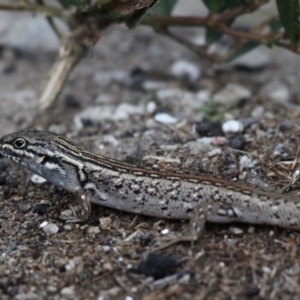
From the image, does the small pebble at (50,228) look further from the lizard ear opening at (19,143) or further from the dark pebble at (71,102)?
the dark pebble at (71,102)

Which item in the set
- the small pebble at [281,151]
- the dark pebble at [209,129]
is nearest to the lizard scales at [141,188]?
the small pebble at [281,151]

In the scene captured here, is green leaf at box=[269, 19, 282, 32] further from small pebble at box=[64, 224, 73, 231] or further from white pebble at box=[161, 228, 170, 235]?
small pebble at box=[64, 224, 73, 231]

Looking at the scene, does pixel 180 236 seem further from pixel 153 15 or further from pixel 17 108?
pixel 17 108

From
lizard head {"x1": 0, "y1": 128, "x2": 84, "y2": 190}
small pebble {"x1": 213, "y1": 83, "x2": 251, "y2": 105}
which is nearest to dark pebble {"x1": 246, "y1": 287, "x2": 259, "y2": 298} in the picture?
lizard head {"x1": 0, "y1": 128, "x2": 84, "y2": 190}

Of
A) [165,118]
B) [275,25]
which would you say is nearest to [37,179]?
[165,118]

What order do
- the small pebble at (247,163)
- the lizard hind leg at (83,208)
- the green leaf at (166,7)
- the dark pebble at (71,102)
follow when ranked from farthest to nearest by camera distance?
the dark pebble at (71,102) → the green leaf at (166,7) → the small pebble at (247,163) → the lizard hind leg at (83,208)
